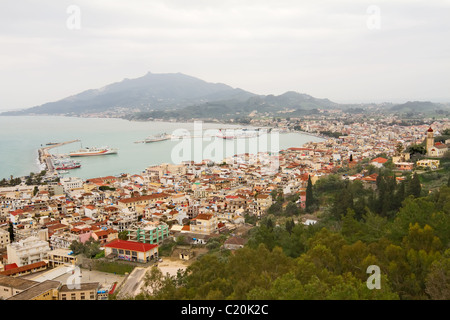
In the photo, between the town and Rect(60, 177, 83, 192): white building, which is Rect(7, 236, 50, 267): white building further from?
Rect(60, 177, 83, 192): white building

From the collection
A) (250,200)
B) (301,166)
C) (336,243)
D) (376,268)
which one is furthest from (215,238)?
(301,166)

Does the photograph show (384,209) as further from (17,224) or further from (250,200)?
(17,224)

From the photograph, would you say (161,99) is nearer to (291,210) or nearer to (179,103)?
(179,103)

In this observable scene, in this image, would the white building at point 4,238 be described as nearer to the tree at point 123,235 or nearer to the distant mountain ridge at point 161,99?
the tree at point 123,235

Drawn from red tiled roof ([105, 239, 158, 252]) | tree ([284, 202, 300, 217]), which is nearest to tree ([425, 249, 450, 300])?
red tiled roof ([105, 239, 158, 252])

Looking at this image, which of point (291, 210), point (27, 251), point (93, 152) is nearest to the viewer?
point (27, 251)

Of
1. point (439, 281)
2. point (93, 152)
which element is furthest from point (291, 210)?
point (93, 152)

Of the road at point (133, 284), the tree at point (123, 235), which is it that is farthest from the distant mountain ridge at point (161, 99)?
the road at point (133, 284)
